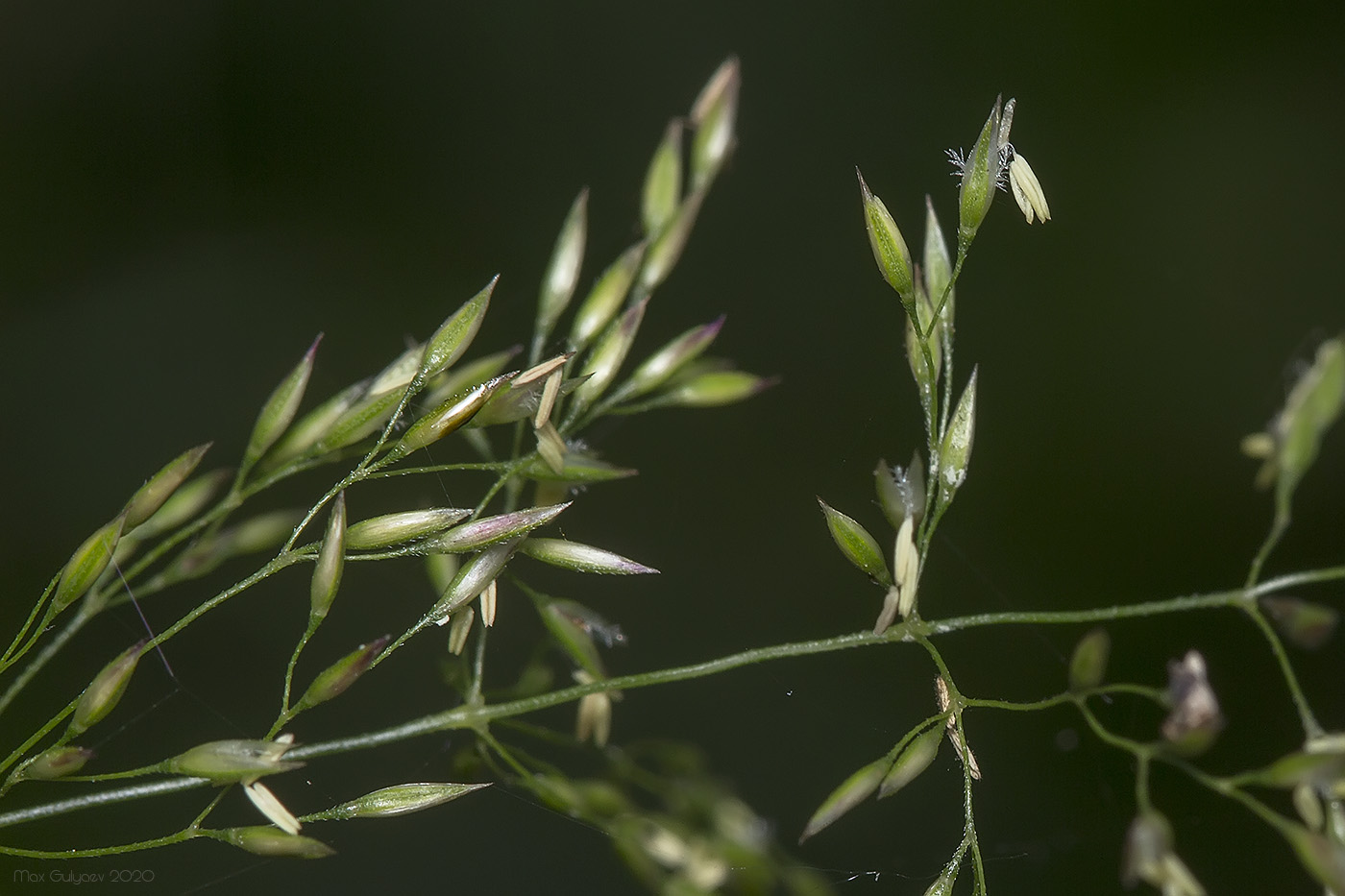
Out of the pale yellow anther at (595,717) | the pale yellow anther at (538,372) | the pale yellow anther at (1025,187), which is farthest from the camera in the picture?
the pale yellow anther at (595,717)

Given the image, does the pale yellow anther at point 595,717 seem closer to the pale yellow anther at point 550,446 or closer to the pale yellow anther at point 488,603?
the pale yellow anther at point 488,603

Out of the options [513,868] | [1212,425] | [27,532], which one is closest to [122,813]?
[27,532]

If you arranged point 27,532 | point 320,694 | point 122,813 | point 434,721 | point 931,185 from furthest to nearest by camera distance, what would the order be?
1. point 931,185
2. point 27,532
3. point 122,813
4. point 434,721
5. point 320,694

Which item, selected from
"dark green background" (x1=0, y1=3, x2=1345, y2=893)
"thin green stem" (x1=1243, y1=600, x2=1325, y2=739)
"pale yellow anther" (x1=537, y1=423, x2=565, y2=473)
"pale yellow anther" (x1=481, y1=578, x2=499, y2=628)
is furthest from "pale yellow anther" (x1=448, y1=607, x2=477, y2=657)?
"dark green background" (x1=0, y1=3, x2=1345, y2=893)

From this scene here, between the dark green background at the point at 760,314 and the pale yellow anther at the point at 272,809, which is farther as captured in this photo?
the dark green background at the point at 760,314

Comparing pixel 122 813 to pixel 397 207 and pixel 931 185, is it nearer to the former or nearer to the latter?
pixel 397 207

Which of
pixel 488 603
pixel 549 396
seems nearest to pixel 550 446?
pixel 549 396

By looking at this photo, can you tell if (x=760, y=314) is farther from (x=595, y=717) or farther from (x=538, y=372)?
(x=538, y=372)

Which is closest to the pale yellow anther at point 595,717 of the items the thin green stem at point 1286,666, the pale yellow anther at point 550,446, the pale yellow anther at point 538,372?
the pale yellow anther at point 550,446
